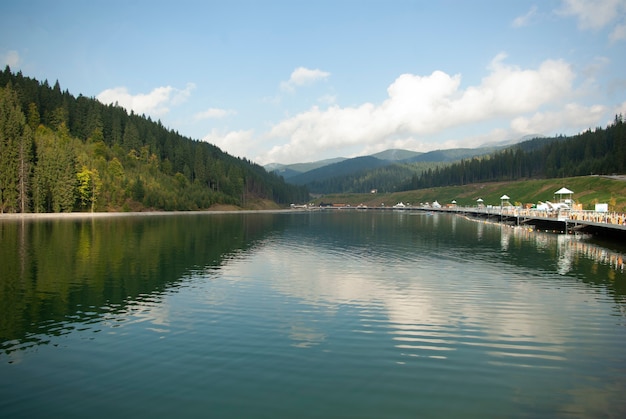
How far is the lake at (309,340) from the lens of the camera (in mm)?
12109

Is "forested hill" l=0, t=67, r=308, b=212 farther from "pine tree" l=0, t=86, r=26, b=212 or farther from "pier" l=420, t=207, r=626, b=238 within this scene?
"pier" l=420, t=207, r=626, b=238

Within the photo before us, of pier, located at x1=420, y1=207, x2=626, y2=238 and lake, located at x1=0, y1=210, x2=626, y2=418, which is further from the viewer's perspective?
pier, located at x1=420, y1=207, x2=626, y2=238

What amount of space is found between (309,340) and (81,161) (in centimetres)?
12876

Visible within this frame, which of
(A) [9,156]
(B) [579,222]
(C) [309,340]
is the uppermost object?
(A) [9,156]

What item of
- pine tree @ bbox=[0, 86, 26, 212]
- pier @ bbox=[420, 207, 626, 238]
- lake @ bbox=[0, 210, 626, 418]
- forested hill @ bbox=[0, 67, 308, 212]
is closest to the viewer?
lake @ bbox=[0, 210, 626, 418]

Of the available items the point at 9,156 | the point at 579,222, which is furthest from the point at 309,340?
the point at 9,156

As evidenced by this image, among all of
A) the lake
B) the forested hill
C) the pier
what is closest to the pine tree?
the forested hill

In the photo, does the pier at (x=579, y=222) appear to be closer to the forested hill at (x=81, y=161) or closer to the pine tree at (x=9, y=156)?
the forested hill at (x=81, y=161)

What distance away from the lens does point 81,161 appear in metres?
128

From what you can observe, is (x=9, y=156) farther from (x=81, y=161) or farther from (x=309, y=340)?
(x=309, y=340)

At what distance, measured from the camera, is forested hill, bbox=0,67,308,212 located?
109688mm

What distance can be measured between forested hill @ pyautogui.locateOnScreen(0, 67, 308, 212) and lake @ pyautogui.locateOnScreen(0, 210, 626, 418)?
8670cm

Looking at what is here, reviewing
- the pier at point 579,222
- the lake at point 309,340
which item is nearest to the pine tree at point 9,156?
the lake at point 309,340

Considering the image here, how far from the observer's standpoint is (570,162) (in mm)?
190750
